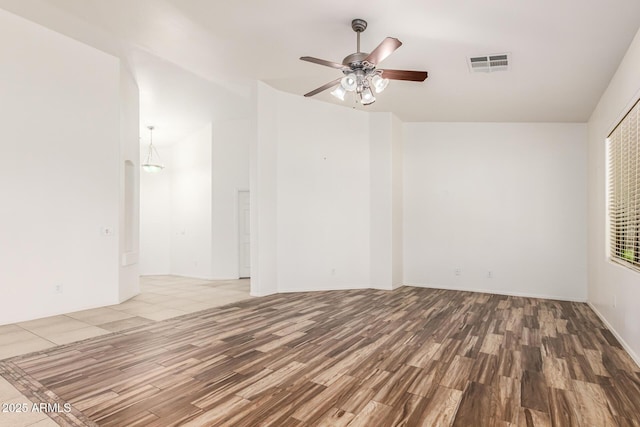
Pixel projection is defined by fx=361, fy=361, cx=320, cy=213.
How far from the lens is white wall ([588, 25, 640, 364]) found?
3436 millimetres

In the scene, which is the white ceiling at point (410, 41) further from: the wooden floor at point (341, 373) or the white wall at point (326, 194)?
the wooden floor at point (341, 373)

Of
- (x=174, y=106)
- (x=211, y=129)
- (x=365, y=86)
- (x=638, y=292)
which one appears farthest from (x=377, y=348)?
(x=211, y=129)

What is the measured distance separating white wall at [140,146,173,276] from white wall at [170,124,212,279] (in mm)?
161

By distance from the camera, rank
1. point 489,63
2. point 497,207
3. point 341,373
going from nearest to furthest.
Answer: point 341,373 → point 489,63 → point 497,207

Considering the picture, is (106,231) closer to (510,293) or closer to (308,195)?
(308,195)

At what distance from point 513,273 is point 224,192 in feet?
20.2

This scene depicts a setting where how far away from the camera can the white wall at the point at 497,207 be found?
20.2 ft

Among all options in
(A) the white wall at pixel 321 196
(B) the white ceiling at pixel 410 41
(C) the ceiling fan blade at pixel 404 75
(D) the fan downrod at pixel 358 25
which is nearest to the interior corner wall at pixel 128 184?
(B) the white ceiling at pixel 410 41

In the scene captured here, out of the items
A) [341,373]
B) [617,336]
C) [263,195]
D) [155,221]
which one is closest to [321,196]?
[263,195]

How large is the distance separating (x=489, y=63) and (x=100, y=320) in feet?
18.6

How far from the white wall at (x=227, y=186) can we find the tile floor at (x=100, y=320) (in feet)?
3.11

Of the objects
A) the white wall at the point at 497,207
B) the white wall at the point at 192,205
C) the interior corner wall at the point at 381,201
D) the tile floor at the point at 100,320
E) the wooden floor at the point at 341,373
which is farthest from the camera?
the white wall at the point at 192,205

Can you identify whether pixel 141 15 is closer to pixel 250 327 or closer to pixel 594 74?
pixel 250 327

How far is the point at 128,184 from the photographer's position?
6371 millimetres
